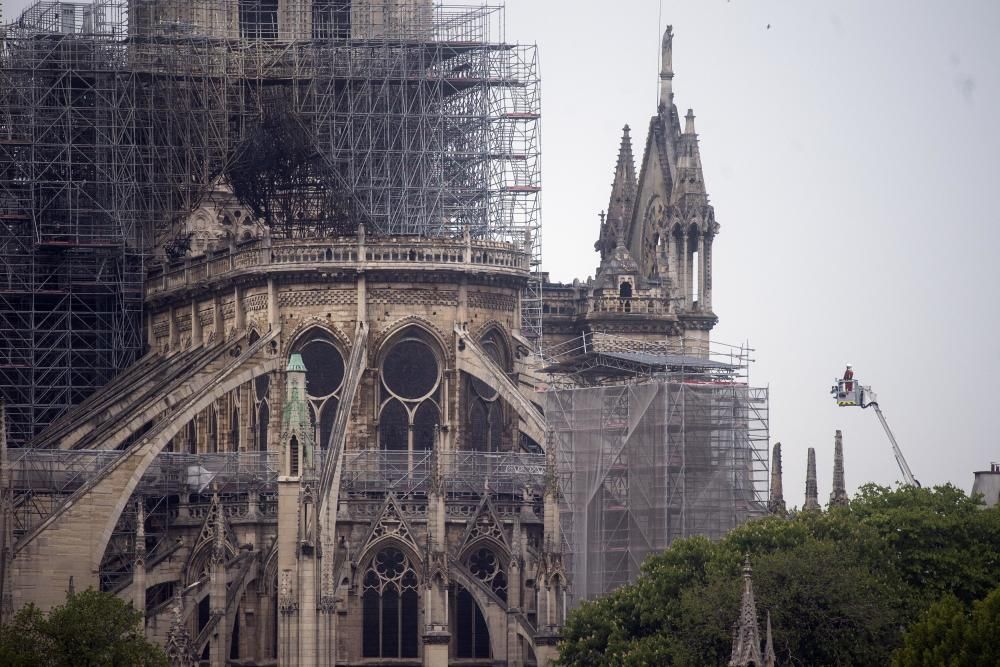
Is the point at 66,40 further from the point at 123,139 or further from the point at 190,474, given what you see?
the point at 190,474

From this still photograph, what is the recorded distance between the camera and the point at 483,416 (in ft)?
356

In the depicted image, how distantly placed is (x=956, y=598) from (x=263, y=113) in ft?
123

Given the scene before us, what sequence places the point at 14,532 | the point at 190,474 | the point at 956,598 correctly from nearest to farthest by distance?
the point at 956,598, the point at 14,532, the point at 190,474

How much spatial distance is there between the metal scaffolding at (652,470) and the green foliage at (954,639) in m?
18.1

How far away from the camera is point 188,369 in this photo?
357 ft

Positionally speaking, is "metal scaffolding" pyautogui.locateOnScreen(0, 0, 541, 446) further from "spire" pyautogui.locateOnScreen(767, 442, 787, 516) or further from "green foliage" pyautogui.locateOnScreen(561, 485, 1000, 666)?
"green foliage" pyautogui.locateOnScreen(561, 485, 1000, 666)

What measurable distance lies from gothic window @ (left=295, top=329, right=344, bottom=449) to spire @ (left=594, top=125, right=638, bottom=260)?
24173mm

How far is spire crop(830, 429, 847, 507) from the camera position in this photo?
10212 centimetres

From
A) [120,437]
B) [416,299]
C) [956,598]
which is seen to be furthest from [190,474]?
[956,598]

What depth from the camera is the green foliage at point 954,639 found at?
79.0 m

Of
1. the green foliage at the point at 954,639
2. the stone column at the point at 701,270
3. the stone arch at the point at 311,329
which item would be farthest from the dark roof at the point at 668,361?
the green foliage at the point at 954,639

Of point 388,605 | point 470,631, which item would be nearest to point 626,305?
point 470,631

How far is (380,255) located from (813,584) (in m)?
24.2

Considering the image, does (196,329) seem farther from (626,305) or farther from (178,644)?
(178,644)
